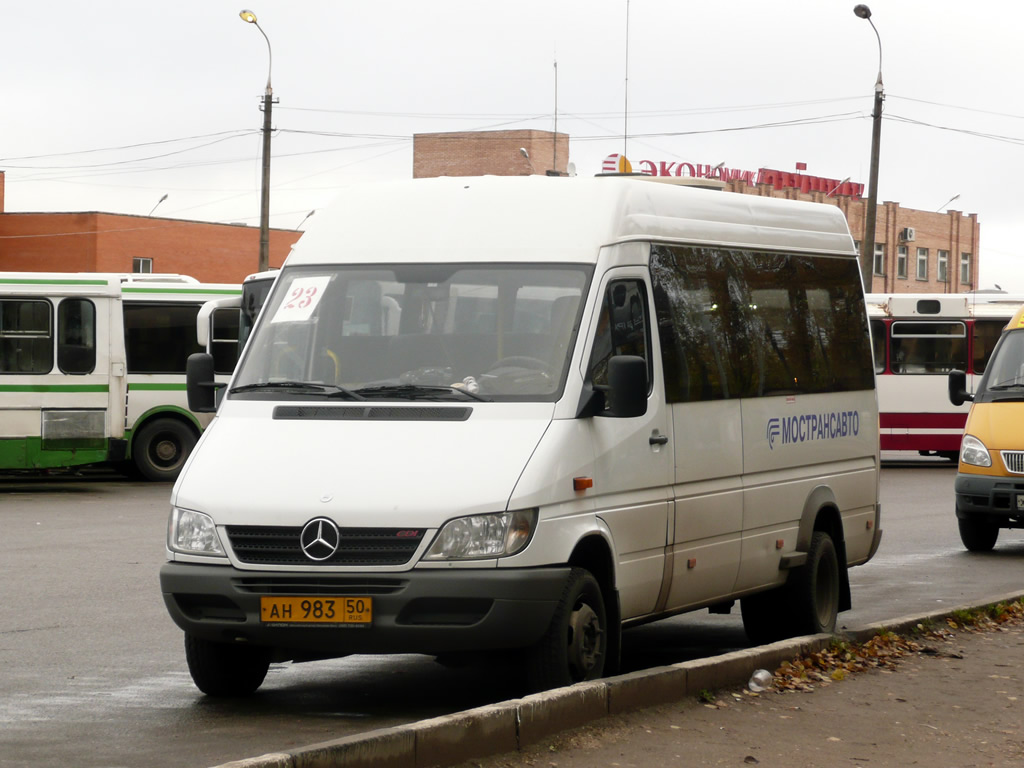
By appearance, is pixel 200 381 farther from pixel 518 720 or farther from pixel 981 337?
pixel 981 337

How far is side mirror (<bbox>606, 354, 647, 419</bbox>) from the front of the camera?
7.61 metres

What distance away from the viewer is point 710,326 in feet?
30.0

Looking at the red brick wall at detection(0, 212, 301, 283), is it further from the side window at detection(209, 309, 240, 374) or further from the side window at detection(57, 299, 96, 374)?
the side window at detection(57, 299, 96, 374)

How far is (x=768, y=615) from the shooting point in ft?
33.3

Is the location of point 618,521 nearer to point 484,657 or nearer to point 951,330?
point 484,657

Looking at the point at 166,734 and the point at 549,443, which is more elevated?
the point at 549,443

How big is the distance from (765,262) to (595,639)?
320 cm

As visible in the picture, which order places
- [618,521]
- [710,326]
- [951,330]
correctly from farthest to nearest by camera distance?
[951,330] → [710,326] → [618,521]

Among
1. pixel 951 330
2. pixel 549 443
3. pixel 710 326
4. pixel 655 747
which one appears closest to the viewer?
pixel 655 747

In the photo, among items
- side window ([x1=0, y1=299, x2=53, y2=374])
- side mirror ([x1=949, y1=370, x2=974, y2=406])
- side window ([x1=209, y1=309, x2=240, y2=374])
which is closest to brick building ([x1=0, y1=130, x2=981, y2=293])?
side window ([x1=209, y1=309, x2=240, y2=374])

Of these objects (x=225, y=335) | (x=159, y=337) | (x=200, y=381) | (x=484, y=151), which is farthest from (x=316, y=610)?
(x=484, y=151)

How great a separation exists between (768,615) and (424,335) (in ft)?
10.9

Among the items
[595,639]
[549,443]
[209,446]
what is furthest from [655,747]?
[209,446]

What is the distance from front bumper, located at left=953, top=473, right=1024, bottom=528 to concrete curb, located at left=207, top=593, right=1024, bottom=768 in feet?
25.2
